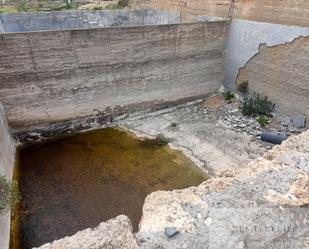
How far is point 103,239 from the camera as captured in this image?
2695mm

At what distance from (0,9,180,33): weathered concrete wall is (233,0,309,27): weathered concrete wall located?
432cm

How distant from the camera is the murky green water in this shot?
22.6 ft

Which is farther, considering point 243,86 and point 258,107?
point 243,86

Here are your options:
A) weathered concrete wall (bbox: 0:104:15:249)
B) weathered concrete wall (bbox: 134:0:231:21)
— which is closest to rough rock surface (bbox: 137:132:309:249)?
weathered concrete wall (bbox: 0:104:15:249)

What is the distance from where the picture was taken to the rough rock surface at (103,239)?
2.65 m

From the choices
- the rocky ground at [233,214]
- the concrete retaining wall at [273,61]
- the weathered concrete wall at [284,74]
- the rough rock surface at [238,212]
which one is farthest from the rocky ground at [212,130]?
the rough rock surface at [238,212]

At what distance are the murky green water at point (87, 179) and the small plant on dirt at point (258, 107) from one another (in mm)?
3535

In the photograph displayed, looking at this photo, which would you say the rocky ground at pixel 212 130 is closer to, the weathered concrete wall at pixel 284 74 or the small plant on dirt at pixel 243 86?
the small plant on dirt at pixel 243 86

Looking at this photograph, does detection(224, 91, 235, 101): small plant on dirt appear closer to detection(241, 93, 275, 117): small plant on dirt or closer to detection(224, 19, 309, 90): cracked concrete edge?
detection(224, 19, 309, 90): cracked concrete edge

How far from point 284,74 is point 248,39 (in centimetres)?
204

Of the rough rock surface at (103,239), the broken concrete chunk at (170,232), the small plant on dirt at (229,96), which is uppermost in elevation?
the rough rock surface at (103,239)

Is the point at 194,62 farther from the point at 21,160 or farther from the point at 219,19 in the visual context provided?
the point at 21,160

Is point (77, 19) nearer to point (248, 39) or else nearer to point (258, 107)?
point (248, 39)

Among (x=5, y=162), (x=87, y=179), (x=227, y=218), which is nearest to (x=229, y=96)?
(x=87, y=179)
